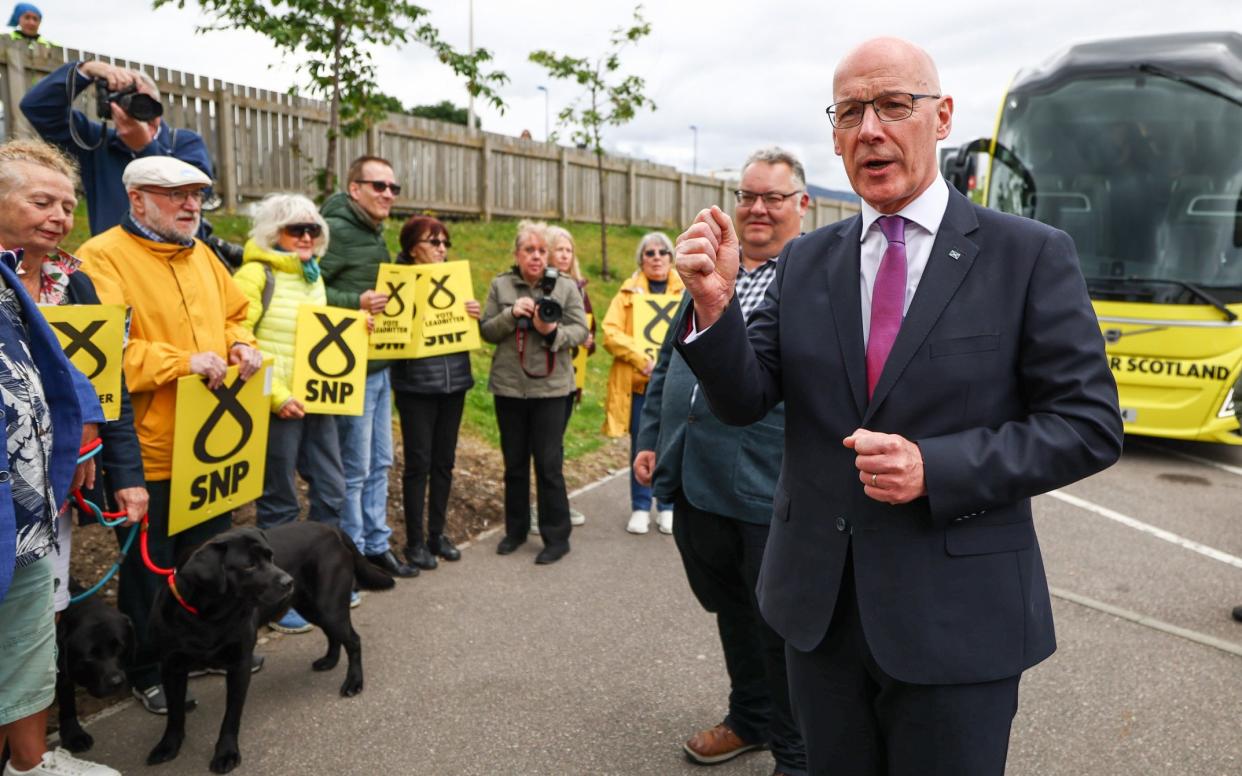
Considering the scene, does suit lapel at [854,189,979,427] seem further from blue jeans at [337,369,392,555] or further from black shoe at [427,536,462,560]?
black shoe at [427,536,462,560]

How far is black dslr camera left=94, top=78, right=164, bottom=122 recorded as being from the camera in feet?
14.7

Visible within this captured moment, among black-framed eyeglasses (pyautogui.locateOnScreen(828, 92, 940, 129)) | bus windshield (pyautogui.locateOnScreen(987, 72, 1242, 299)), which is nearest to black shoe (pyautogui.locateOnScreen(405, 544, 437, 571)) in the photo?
black-framed eyeglasses (pyautogui.locateOnScreen(828, 92, 940, 129))

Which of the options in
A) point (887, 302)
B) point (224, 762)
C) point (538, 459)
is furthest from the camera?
point (538, 459)

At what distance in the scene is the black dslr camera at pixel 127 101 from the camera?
4488mm

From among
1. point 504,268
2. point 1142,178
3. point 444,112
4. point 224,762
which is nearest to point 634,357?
point 224,762

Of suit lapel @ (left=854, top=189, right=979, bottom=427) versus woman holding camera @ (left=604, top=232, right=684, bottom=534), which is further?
woman holding camera @ (left=604, top=232, right=684, bottom=534)

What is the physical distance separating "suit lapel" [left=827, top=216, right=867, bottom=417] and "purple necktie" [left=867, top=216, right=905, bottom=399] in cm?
2

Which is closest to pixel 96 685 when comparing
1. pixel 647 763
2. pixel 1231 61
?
pixel 647 763

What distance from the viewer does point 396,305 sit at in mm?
5633

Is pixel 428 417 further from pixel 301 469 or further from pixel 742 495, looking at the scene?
pixel 742 495

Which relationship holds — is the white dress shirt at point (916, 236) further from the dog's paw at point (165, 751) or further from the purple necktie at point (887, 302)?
the dog's paw at point (165, 751)

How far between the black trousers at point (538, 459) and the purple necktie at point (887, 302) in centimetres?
417

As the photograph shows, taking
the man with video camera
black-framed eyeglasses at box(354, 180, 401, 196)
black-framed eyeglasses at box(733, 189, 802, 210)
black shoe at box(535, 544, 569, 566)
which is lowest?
black shoe at box(535, 544, 569, 566)

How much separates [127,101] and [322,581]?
2559 mm
